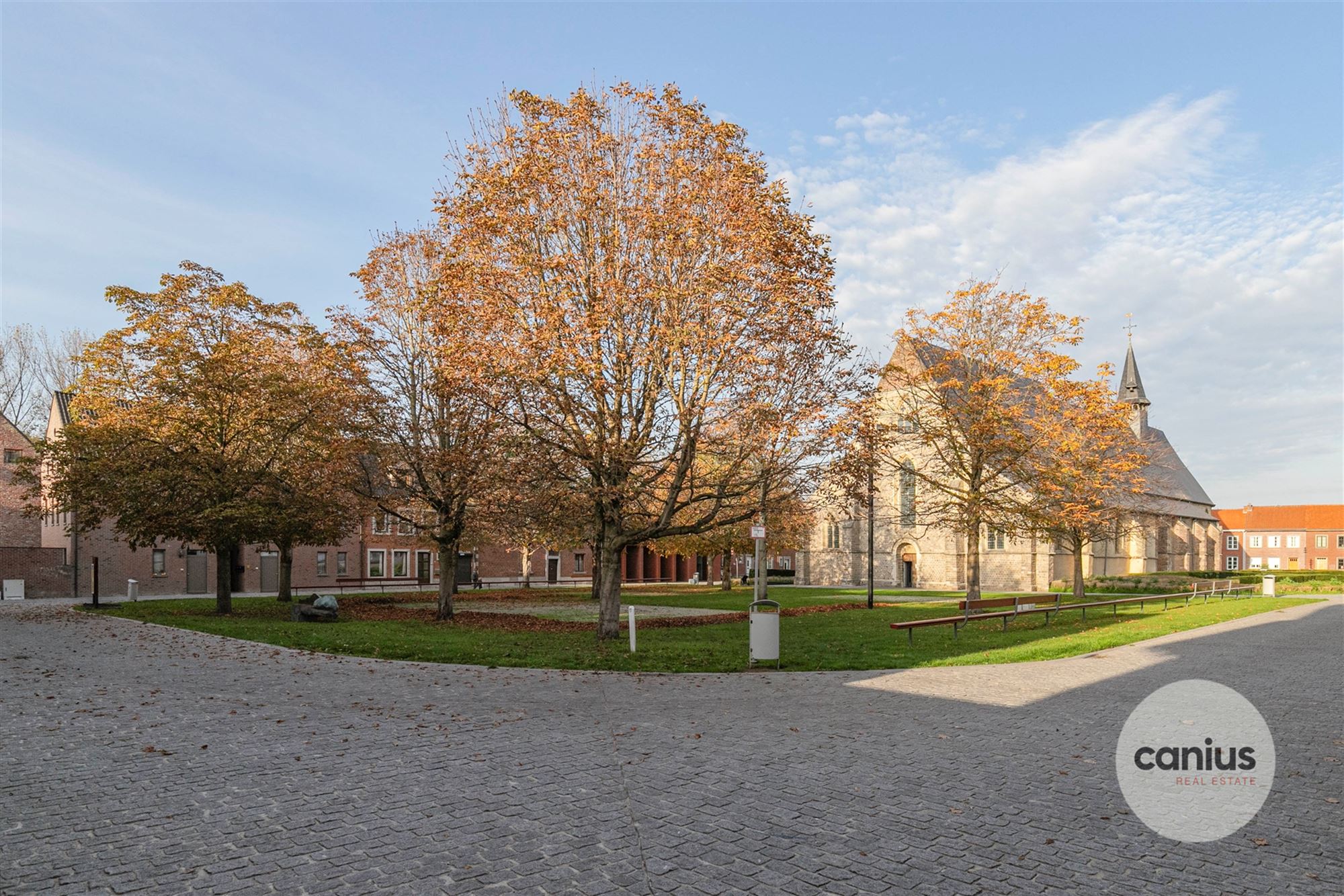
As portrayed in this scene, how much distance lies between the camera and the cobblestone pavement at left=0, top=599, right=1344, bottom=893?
4891mm

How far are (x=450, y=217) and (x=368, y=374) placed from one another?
8724 mm

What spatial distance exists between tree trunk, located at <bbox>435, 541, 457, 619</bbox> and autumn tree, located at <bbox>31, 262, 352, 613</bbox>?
4905 millimetres

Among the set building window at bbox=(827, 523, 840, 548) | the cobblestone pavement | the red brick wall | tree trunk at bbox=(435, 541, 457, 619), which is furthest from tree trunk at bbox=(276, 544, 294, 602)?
building window at bbox=(827, 523, 840, 548)

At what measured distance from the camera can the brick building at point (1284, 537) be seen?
10619 cm

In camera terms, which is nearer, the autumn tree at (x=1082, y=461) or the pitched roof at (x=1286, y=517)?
the autumn tree at (x=1082, y=461)

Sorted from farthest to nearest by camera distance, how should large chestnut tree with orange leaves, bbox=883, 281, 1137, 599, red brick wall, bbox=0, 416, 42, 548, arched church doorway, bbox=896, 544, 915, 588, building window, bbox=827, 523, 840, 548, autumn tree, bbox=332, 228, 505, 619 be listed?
building window, bbox=827, 523, 840, 548, arched church doorway, bbox=896, 544, 915, 588, red brick wall, bbox=0, 416, 42, 548, large chestnut tree with orange leaves, bbox=883, 281, 1137, 599, autumn tree, bbox=332, 228, 505, 619

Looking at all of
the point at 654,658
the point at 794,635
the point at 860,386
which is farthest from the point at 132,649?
the point at 860,386

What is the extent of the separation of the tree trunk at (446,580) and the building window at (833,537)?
37.1 meters

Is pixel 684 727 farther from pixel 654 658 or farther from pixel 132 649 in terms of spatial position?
pixel 132 649

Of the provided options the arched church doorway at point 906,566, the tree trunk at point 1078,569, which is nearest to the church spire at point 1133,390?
the arched church doorway at point 906,566

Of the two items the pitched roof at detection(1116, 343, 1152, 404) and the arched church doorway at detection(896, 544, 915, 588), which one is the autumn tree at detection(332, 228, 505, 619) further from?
the pitched roof at detection(1116, 343, 1152, 404)

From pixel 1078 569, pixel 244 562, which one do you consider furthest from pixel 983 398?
pixel 244 562

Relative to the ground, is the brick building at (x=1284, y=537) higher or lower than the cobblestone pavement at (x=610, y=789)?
lower

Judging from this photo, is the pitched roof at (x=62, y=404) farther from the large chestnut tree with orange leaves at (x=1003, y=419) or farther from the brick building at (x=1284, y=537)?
the brick building at (x=1284, y=537)
